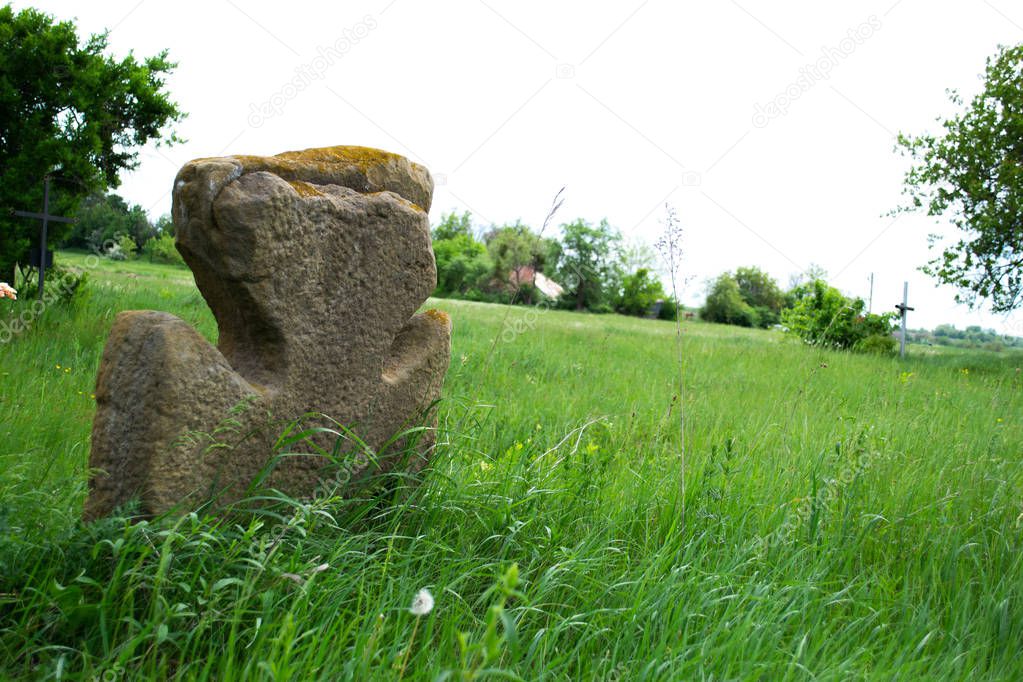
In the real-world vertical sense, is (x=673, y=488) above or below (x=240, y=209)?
below

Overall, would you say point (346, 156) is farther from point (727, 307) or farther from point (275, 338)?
point (727, 307)

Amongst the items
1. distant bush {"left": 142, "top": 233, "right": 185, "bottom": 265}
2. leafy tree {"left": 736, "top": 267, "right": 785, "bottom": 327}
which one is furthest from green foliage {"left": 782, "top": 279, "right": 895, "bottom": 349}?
leafy tree {"left": 736, "top": 267, "right": 785, "bottom": 327}

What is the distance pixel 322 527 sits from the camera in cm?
279

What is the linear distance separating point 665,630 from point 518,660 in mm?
575

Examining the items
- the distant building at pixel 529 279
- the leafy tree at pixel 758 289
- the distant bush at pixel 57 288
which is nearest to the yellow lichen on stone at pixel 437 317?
the distant building at pixel 529 279

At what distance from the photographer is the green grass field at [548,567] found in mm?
2041

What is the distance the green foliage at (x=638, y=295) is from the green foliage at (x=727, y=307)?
12.4 feet

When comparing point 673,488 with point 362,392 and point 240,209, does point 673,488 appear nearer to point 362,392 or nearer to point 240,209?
point 362,392

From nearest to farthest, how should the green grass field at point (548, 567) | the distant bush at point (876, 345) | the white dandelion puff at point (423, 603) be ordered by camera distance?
the white dandelion puff at point (423, 603)
the green grass field at point (548, 567)
the distant bush at point (876, 345)

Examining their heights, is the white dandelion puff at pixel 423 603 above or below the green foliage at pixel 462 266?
below

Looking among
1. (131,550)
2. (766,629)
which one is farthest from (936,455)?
(131,550)

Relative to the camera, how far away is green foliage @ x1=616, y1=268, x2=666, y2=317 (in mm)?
51287

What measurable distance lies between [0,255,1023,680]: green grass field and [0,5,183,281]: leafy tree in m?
3.69

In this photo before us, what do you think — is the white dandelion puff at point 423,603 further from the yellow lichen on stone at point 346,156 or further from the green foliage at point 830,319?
the green foliage at point 830,319
